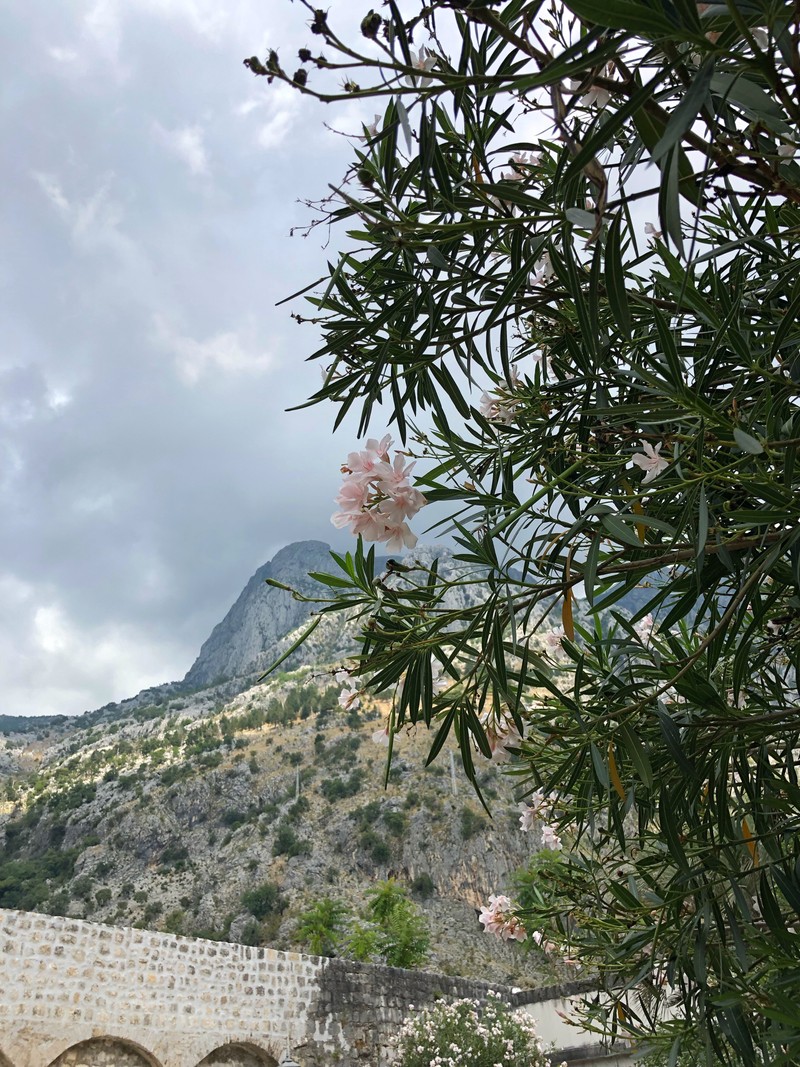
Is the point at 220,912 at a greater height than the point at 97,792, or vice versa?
the point at 97,792

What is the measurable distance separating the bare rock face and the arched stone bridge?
5274 cm

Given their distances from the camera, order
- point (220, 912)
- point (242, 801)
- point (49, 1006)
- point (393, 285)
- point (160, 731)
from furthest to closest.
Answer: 1. point (160, 731)
2. point (242, 801)
3. point (220, 912)
4. point (49, 1006)
5. point (393, 285)

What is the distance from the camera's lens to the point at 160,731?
43031mm

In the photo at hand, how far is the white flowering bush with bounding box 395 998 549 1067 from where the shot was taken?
6.37 meters

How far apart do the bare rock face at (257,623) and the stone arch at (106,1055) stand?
54057 millimetres

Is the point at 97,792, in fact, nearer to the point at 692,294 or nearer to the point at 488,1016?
the point at 488,1016

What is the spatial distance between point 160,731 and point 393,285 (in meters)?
45.6

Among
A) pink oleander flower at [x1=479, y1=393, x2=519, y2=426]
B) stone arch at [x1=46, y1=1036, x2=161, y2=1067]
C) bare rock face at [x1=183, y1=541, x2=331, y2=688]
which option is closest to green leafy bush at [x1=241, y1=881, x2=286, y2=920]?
stone arch at [x1=46, y1=1036, x2=161, y2=1067]

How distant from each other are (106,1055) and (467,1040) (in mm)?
3052

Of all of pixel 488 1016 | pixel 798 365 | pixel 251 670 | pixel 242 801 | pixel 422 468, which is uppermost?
pixel 251 670

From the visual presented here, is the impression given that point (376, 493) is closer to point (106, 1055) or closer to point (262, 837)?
point (106, 1055)

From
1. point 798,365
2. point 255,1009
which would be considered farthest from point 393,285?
point 255,1009

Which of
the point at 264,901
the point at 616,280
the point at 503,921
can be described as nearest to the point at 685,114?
the point at 616,280

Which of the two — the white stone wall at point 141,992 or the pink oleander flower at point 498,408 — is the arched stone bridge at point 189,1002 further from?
the pink oleander flower at point 498,408
